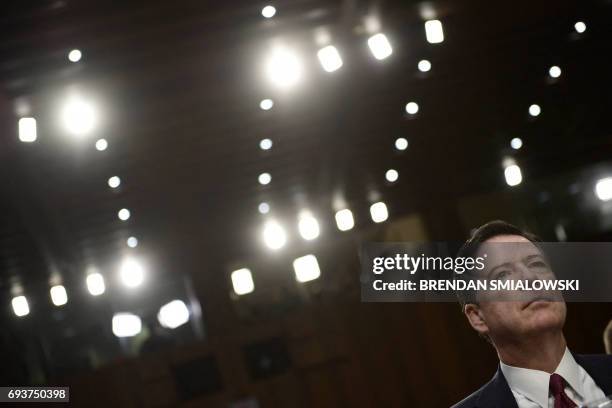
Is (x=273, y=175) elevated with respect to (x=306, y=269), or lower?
elevated

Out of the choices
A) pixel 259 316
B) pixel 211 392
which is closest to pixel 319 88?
pixel 259 316

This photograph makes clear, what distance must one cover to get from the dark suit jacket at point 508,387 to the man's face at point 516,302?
0.09m

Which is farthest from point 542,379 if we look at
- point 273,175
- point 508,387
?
point 273,175

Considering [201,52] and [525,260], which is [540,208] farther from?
[525,260]

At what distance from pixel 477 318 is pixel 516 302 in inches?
4.2

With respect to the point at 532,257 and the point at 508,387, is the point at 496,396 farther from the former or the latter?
the point at 532,257

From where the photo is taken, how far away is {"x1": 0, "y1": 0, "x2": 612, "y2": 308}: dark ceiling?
15.3 ft

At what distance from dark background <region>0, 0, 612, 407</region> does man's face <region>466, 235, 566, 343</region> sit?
3.31 m

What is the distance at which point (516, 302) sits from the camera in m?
1.19

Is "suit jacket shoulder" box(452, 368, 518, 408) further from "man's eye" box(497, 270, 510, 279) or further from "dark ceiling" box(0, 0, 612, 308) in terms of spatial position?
"dark ceiling" box(0, 0, 612, 308)

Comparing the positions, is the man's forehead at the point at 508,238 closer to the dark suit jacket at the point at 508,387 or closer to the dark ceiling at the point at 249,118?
the dark suit jacket at the point at 508,387

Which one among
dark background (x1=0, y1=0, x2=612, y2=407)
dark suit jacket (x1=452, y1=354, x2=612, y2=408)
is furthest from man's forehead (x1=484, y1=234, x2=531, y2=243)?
dark background (x1=0, y1=0, x2=612, y2=407)

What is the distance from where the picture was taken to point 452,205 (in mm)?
5656

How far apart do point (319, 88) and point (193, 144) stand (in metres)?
1.15
